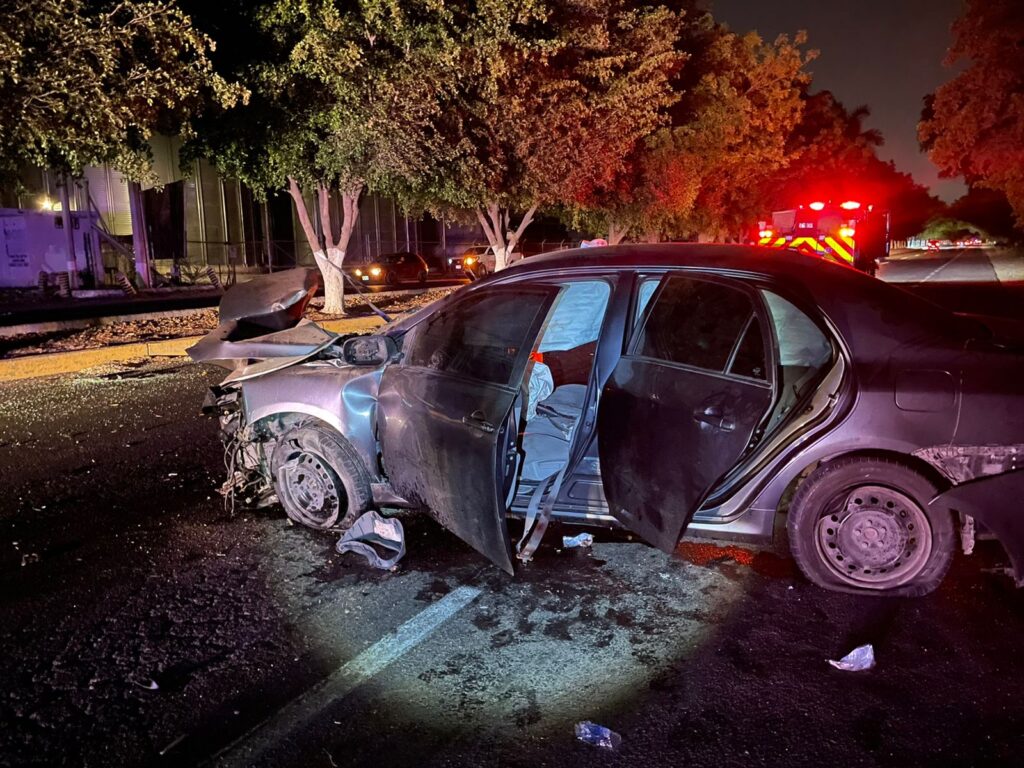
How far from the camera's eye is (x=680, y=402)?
3.54 meters

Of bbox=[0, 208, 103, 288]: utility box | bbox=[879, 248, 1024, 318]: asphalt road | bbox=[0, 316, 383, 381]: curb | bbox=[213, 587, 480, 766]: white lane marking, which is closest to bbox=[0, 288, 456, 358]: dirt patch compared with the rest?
bbox=[0, 316, 383, 381]: curb

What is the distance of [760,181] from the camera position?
34781mm

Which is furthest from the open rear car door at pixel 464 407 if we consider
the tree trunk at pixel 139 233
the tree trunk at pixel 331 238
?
the tree trunk at pixel 139 233

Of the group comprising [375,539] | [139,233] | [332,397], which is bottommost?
[375,539]

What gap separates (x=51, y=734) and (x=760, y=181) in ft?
118

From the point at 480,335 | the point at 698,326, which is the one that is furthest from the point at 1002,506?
the point at 480,335

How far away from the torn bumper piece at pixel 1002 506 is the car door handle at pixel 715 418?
99 centimetres

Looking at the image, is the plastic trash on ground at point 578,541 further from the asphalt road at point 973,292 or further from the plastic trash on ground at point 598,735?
the asphalt road at point 973,292

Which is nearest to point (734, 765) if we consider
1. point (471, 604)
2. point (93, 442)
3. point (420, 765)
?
point (420, 765)

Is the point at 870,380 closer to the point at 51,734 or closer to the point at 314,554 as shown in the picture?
the point at 314,554

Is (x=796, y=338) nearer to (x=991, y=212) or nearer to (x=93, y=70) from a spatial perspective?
(x=93, y=70)

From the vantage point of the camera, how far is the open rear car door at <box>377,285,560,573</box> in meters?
3.55

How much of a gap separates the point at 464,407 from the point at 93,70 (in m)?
7.82

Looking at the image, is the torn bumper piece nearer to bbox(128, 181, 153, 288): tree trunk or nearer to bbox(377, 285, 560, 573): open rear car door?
bbox(377, 285, 560, 573): open rear car door
